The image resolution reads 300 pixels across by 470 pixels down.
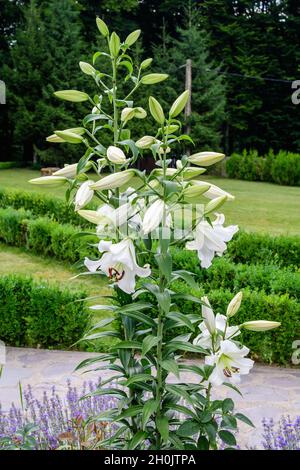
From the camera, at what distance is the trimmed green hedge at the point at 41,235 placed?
796 centimetres

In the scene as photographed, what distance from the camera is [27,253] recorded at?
881 cm

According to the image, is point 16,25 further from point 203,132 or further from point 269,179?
point 269,179

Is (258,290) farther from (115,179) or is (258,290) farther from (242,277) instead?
(115,179)

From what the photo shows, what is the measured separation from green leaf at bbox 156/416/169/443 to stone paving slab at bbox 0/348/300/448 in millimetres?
1373

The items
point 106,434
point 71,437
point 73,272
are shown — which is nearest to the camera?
point 71,437

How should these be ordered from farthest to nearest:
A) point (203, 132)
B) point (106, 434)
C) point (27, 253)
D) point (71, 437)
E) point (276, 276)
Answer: point (203, 132), point (27, 253), point (276, 276), point (106, 434), point (71, 437)

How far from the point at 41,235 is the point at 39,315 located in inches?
138

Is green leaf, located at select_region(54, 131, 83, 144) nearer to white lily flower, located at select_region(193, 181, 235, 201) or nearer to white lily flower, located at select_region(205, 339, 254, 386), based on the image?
white lily flower, located at select_region(193, 181, 235, 201)

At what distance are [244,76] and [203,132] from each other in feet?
16.2

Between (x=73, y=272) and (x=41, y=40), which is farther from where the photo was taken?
(x=41, y=40)

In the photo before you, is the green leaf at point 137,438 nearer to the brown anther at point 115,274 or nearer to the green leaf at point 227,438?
the green leaf at point 227,438

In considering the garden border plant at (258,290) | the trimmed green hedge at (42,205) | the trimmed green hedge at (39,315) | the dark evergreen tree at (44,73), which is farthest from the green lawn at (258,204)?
the trimmed green hedge at (39,315)

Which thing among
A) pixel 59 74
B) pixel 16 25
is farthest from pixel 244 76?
pixel 16 25

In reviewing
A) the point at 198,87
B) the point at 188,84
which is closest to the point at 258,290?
the point at 188,84
